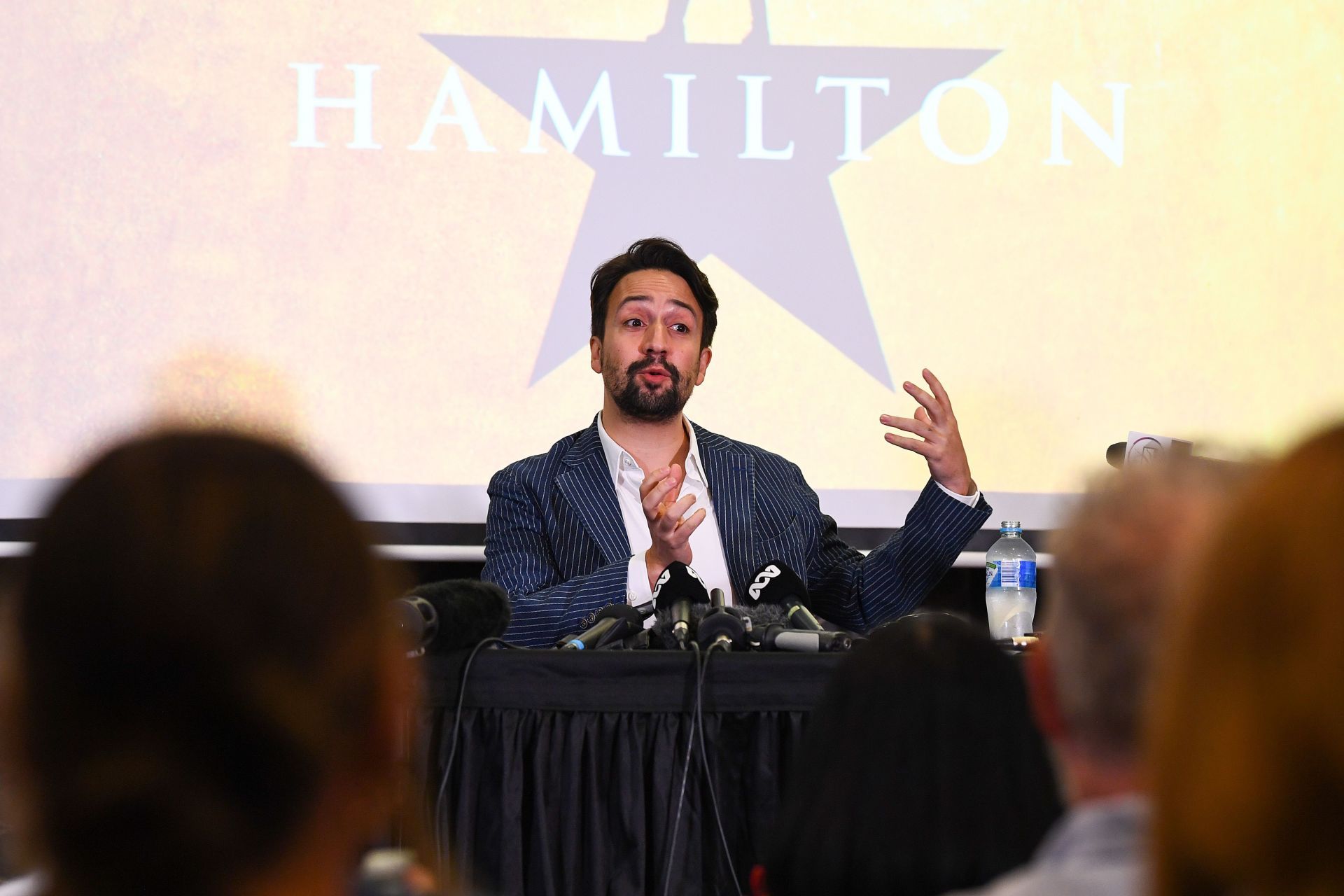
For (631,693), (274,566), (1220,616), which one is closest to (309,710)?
(274,566)

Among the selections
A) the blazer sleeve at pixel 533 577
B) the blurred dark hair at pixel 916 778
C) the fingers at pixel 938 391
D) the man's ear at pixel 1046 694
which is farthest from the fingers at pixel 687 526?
the man's ear at pixel 1046 694

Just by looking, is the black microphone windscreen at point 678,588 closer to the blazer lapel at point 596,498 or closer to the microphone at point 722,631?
the microphone at point 722,631

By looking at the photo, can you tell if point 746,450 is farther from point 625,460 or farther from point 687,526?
point 687,526

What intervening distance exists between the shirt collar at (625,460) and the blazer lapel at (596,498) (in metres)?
0.02

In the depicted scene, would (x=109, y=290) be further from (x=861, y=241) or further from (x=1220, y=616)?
(x=1220, y=616)

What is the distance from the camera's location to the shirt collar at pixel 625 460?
293 cm

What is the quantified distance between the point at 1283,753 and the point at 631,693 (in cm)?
131

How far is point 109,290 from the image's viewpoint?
3.19 metres

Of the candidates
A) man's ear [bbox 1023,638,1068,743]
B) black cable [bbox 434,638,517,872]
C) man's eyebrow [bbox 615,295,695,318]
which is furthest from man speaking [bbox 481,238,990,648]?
man's ear [bbox 1023,638,1068,743]

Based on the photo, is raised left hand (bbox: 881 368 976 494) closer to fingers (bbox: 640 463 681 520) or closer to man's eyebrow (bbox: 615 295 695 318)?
fingers (bbox: 640 463 681 520)

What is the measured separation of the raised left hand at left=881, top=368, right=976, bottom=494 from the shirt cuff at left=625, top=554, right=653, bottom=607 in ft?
1.72

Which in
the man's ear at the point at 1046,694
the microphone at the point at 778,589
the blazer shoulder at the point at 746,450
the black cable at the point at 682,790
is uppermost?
the blazer shoulder at the point at 746,450

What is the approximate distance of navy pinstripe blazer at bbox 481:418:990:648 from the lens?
8.87 feet

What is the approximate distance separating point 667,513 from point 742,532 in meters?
0.50
